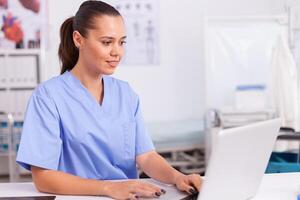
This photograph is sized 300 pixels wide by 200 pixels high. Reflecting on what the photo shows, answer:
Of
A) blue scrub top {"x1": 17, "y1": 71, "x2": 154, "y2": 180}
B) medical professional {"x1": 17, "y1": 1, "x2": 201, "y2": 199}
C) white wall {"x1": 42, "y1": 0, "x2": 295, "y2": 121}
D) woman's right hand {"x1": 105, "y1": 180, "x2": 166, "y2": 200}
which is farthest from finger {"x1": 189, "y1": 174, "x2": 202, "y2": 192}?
white wall {"x1": 42, "y1": 0, "x2": 295, "y2": 121}

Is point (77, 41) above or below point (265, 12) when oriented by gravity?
below

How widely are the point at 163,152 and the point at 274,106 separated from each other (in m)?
0.87

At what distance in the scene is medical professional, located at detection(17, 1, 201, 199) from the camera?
128 cm

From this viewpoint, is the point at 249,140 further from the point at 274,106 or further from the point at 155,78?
the point at 155,78

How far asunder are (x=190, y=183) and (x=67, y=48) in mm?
607

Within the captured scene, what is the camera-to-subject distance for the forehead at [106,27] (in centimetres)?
133

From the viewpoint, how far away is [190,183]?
1.26 m

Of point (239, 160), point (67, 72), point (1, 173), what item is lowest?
point (1, 173)

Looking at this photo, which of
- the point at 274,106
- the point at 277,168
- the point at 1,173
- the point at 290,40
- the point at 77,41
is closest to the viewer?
the point at 77,41

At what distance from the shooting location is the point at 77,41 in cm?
139

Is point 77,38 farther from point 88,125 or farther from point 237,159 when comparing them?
point 237,159

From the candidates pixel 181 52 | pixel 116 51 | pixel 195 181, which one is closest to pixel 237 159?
pixel 195 181

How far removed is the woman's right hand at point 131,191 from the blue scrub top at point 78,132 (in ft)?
0.72

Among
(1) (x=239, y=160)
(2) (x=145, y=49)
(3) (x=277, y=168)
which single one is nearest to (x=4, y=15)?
(2) (x=145, y=49)
